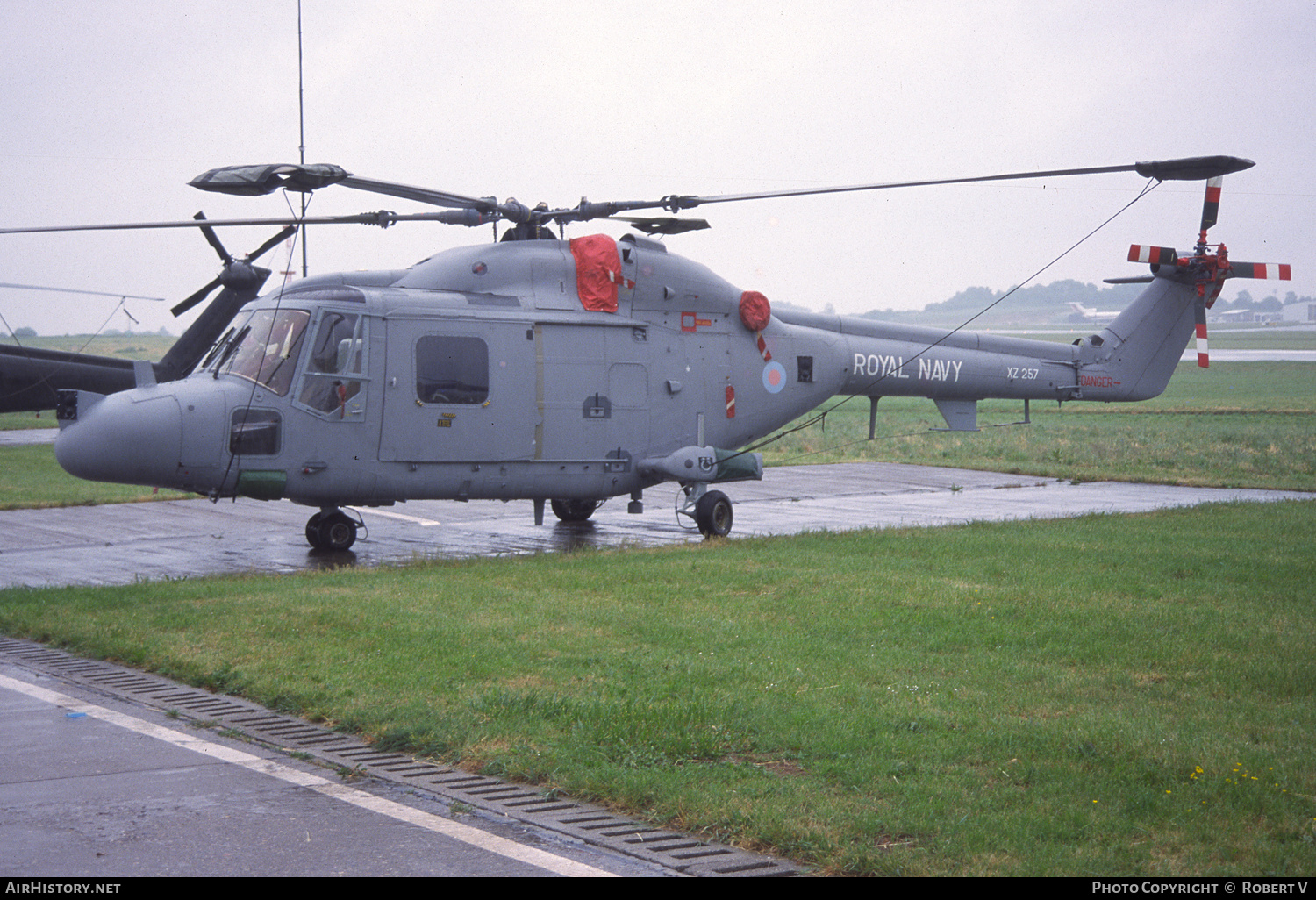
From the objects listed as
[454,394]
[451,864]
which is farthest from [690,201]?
[451,864]

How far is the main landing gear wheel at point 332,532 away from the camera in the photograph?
14.6m

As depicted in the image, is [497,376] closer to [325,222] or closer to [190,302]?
[325,222]

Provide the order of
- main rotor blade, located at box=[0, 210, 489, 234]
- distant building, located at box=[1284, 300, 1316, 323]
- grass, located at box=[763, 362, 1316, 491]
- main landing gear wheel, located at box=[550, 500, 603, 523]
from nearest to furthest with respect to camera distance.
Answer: main rotor blade, located at box=[0, 210, 489, 234]
main landing gear wheel, located at box=[550, 500, 603, 523]
grass, located at box=[763, 362, 1316, 491]
distant building, located at box=[1284, 300, 1316, 323]

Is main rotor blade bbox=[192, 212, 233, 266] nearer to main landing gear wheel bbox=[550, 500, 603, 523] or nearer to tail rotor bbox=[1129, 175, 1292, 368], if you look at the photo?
main landing gear wheel bbox=[550, 500, 603, 523]

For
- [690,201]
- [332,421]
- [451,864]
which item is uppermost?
[690,201]

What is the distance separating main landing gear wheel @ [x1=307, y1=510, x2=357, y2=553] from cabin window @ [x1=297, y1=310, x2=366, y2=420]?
180 cm

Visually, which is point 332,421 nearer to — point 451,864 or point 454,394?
point 454,394

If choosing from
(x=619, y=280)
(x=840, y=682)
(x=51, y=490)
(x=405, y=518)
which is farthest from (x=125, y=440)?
(x=51, y=490)

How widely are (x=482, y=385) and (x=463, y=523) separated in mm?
4294

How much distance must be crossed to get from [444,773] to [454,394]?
26.4 feet

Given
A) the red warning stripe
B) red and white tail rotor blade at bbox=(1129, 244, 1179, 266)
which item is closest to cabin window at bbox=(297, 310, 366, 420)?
the red warning stripe

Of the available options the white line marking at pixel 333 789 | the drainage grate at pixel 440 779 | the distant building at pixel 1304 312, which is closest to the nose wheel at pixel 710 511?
the drainage grate at pixel 440 779

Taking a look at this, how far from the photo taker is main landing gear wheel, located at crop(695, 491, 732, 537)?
15.7m

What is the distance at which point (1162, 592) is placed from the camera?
432 inches
